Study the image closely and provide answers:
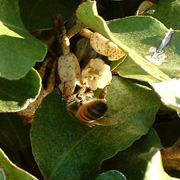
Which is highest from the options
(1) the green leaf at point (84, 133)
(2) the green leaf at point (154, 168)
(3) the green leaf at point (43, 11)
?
(3) the green leaf at point (43, 11)

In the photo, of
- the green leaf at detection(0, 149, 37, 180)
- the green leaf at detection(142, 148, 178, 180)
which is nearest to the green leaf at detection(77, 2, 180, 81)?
the green leaf at detection(142, 148, 178, 180)

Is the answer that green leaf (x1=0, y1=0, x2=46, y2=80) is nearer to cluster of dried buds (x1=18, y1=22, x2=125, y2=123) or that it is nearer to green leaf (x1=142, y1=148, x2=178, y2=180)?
cluster of dried buds (x1=18, y1=22, x2=125, y2=123)

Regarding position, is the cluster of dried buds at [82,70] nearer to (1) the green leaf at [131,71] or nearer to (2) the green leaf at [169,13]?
(1) the green leaf at [131,71]

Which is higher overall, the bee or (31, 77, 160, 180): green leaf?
the bee

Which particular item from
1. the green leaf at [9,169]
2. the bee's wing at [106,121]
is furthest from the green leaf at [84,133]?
the green leaf at [9,169]

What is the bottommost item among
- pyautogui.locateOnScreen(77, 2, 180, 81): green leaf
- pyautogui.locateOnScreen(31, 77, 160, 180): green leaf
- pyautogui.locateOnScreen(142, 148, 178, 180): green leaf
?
pyautogui.locateOnScreen(31, 77, 160, 180): green leaf

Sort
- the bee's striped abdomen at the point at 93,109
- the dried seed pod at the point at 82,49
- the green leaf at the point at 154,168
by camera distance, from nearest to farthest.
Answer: the green leaf at the point at 154,168 < the bee's striped abdomen at the point at 93,109 < the dried seed pod at the point at 82,49
